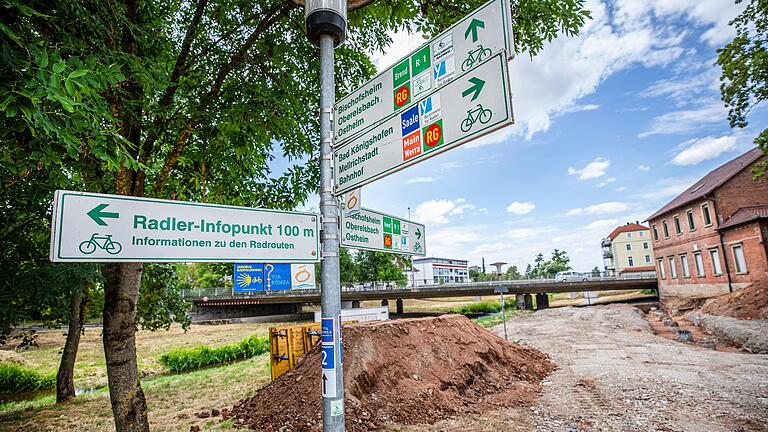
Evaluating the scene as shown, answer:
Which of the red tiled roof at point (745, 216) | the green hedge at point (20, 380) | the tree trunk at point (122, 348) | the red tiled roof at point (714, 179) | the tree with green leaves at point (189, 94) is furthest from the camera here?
the red tiled roof at point (714, 179)

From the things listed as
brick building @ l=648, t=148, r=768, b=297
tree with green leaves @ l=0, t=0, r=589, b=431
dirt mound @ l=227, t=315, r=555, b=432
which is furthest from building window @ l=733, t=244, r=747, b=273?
tree with green leaves @ l=0, t=0, r=589, b=431

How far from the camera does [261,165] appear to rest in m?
6.02

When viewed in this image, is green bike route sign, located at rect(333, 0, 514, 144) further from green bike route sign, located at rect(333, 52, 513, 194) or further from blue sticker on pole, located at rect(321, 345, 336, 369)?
blue sticker on pole, located at rect(321, 345, 336, 369)

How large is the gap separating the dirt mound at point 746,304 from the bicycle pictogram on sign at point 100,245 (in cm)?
2589

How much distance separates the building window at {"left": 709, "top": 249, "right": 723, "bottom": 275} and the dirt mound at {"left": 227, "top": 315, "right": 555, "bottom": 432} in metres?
26.6

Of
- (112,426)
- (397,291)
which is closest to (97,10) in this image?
(112,426)

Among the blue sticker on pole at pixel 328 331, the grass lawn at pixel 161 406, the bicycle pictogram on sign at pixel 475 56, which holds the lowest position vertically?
the grass lawn at pixel 161 406

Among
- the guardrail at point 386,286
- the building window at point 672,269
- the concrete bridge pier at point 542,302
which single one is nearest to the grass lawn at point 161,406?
the guardrail at point 386,286

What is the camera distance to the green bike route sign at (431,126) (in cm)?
196

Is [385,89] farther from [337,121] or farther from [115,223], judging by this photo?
[115,223]

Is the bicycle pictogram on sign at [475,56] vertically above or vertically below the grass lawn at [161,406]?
above

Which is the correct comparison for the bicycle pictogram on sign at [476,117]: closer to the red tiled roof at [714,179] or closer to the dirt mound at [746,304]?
the dirt mound at [746,304]

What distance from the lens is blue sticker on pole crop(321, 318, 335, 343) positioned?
243 centimetres

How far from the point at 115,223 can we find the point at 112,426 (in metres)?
7.47
